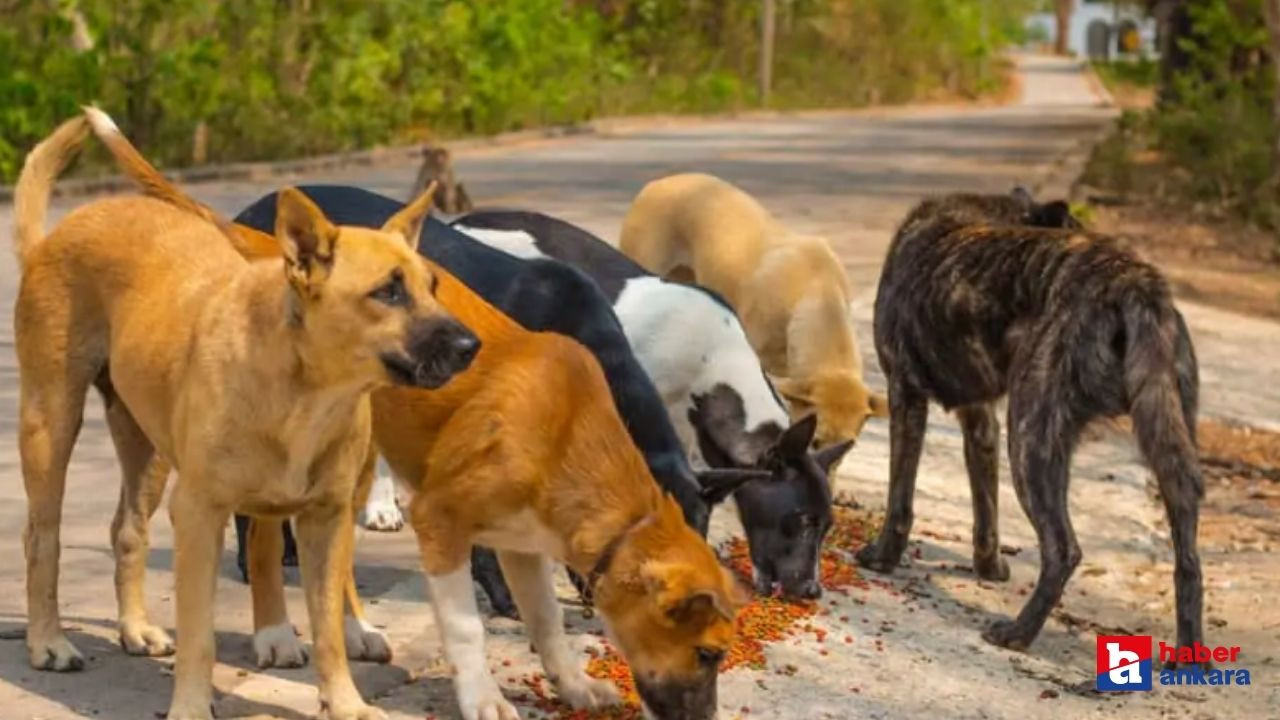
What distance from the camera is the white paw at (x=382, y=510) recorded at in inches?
346

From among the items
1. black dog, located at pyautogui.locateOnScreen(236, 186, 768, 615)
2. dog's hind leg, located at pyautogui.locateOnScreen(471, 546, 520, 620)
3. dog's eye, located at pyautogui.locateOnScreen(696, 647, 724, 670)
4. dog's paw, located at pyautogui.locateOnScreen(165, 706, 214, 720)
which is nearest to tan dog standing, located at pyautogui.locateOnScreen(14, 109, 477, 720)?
dog's paw, located at pyautogui.locateOnScreen(165, 706, 214, 720)

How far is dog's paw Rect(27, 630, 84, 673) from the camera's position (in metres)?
6.57

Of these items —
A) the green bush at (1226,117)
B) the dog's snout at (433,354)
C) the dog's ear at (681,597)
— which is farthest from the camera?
the green bush at (1226,117)

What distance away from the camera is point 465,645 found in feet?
20.9

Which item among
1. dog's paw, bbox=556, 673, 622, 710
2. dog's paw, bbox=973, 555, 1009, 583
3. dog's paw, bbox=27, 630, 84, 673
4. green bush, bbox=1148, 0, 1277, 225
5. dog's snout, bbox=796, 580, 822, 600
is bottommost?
green bush, bbox=1148, 0, 1277, 225

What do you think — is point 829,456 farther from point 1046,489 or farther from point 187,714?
point 187,714

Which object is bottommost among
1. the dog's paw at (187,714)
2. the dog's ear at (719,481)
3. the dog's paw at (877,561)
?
the dog's paw at (877,561)

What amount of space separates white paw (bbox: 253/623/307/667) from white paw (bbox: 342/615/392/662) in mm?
183

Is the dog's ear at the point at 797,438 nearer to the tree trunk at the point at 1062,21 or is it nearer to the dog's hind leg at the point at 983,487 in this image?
the dog's hind leg at the point at 983,487

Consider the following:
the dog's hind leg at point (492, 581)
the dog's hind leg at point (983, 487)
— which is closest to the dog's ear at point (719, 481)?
the dog's hind leg at point (492, 581)

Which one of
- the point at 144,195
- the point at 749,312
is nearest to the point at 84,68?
the point at 749,312

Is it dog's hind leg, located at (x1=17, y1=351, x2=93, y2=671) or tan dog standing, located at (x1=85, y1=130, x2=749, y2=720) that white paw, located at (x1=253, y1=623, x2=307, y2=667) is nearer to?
tan dog standing, located at (x1=85, y1=130, x2=749, y2=720)

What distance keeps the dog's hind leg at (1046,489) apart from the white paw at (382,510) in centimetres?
225

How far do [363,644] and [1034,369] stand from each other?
2.69 metres
